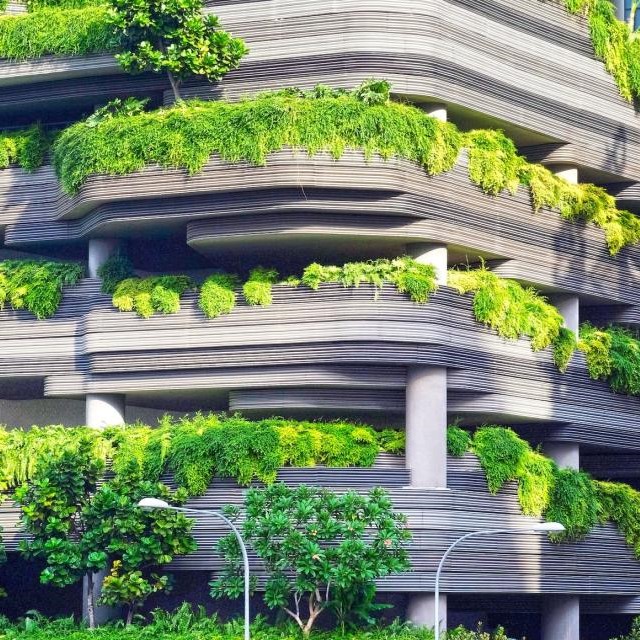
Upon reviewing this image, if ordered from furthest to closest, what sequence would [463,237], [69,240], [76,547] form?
[69,240] → [463,237] → [76,547]

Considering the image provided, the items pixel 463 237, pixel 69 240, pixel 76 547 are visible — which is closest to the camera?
pixel 76 547

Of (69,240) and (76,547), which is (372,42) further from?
(76,547)

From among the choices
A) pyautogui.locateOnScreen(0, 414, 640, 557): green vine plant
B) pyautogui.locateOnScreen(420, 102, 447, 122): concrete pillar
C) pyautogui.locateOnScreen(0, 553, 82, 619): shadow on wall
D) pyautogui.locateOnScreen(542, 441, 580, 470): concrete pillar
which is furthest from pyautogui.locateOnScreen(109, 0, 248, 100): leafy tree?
pyautogui.locateOnScreen(0, 553, 82, 619): shadow on wall

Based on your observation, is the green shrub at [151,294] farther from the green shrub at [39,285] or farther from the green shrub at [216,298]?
the green shrub at [39,285]

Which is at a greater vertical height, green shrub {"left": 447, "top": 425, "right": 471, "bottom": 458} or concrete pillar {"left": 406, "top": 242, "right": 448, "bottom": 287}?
concrete pillar {"left": 406, "top": 242, "right": 448, "bottom": 287}

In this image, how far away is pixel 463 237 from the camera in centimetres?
5425

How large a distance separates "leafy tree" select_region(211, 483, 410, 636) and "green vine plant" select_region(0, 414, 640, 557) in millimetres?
1881

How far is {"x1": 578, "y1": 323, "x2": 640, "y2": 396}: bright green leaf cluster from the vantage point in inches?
2274

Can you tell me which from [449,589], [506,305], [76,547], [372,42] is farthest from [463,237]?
[76,547]

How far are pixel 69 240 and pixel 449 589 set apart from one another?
1583 cm

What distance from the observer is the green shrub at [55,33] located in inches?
2215

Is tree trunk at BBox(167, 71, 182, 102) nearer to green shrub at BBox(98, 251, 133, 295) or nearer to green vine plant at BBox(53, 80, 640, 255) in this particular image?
green vine plant at BBox(53, 80, 640, 255)

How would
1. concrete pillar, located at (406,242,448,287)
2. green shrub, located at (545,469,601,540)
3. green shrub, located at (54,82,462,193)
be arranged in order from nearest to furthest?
green shrub, located at (54,82,462,193), concrete pillar, located at (406,242,448,287), green shrub, located at (545,469,601,540)

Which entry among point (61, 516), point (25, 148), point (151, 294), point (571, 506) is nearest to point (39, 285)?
point (151, 294)
